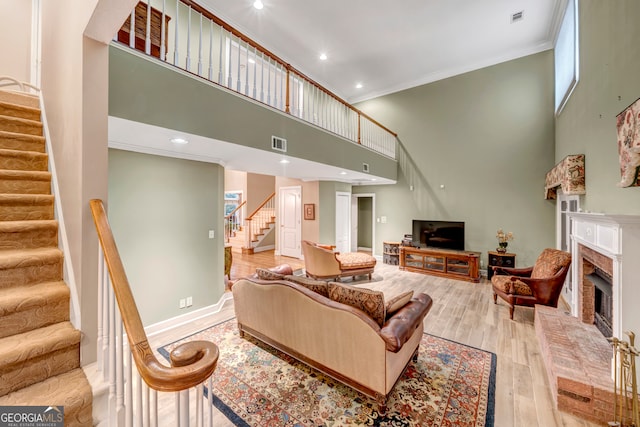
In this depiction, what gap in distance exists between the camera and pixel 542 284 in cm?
362

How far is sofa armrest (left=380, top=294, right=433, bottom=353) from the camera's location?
1930 millimetres

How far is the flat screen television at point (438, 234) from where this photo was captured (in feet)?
20.6

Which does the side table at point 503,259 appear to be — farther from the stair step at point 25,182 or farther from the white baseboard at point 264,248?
the stair step at point 25,182

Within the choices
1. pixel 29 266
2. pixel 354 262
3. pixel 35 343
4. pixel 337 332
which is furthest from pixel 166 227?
pixel 354 262

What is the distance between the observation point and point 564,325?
294 cm

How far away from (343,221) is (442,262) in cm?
307

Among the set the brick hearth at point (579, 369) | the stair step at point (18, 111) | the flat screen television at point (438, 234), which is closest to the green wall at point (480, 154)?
the flat screen television at point (438, 234)

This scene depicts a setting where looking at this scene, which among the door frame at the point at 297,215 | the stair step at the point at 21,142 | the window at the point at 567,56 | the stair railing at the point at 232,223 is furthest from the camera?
the stair railing at the point at 232,223

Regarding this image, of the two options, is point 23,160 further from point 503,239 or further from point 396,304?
point 503,239

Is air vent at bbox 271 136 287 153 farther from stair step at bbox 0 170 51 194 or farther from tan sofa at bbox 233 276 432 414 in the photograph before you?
stair step at bbox 0 170 51 194

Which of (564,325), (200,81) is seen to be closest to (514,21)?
(564,325)

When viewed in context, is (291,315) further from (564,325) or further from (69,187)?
(564,325)

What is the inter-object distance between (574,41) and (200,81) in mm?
5260

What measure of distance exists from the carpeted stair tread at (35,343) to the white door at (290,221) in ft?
21.8
